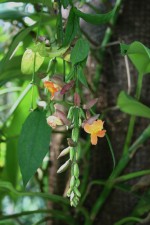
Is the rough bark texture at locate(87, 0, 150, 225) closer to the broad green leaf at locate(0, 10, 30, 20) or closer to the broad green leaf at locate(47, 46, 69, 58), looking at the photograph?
the broad green leaf at locate(0, 10, 30, 20)

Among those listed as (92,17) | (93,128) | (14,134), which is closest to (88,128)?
(93,128)

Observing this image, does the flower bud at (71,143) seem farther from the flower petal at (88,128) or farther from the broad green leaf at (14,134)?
the broad green leaf at (14,134)

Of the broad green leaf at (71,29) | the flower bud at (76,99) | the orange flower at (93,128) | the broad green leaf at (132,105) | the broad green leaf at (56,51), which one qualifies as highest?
the broad green leaf at (71,29)

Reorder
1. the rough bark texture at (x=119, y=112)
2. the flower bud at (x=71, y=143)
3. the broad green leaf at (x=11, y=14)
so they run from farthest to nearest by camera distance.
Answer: the rough bark texture at (x=119, y=112) < the broad green leaf at (x=11, y=14) < the flower bud at (x=71, y=143)

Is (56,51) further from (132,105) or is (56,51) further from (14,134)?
(14,134)

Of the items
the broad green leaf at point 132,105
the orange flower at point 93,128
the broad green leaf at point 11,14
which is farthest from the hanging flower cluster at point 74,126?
the broad green leaf at point 11,14

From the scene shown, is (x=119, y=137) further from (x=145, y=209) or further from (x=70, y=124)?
(x=70, y=124)

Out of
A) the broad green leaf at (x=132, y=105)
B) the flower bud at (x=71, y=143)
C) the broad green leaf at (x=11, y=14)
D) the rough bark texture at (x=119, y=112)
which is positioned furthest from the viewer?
the rough bark texture at (x=119, y=112)
